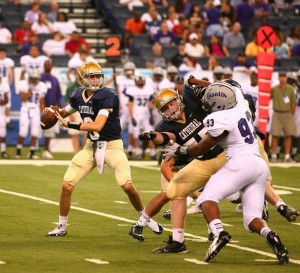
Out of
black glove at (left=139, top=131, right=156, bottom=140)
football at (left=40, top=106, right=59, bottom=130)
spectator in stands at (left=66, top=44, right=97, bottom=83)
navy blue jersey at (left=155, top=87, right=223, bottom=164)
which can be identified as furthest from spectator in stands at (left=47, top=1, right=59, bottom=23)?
black glove at (left=139, top=131, right=156, bottom=140)

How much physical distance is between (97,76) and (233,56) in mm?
14556

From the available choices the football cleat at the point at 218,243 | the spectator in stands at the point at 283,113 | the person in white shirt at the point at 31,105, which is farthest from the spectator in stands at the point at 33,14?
the football cleat at the point at 218,243

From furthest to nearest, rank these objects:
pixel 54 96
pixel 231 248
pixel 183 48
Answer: pixel 183 48, pixel 54 96, pixel 231 248

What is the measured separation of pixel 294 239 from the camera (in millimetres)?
11398

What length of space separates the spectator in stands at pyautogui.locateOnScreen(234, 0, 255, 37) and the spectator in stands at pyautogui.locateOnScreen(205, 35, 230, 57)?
209 centimetres

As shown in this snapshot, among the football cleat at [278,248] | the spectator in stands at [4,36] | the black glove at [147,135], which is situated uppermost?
the black glove at [147,135]

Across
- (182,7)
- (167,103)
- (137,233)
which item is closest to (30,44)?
(182,7)

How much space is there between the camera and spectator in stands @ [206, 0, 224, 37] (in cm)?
2688

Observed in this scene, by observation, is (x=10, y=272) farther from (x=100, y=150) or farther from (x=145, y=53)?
(x=145, y=53)

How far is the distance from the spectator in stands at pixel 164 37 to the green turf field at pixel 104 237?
8.77 m

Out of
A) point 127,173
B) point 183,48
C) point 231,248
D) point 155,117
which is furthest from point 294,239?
point 183,48

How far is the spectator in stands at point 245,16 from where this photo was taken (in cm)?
2758

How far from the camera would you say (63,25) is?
2538 cm

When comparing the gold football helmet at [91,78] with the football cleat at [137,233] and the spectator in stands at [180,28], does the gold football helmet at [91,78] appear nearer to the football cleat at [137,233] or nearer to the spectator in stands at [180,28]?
the football cleat at [137,233]
